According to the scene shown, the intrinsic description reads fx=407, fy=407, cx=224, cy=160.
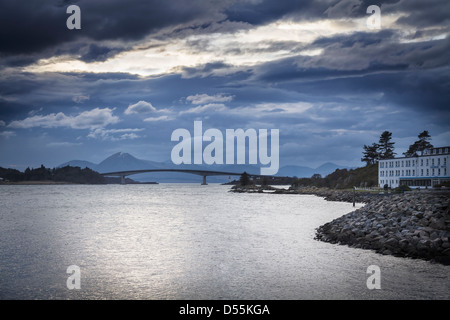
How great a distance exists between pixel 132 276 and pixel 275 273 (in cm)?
707

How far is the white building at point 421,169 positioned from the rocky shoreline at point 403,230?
221ft

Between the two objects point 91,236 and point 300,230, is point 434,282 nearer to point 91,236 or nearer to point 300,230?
point 300,230

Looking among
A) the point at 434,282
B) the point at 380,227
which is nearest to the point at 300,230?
the point at 380,227

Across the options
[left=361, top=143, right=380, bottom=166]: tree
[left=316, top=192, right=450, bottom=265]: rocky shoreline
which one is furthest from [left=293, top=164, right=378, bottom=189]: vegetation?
[left=316, top=192, right=450, bottom=265]: rocky shoreline

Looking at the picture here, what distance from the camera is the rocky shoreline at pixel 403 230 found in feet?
76.1

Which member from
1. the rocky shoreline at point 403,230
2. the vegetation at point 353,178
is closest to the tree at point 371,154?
the vegetation at point 353,178

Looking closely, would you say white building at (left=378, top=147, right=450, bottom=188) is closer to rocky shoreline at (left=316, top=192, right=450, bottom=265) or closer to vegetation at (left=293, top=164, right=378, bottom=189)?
vegetation at (left=293, top=164, right=378, bottom=189)

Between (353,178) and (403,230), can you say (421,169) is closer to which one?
(353,178)

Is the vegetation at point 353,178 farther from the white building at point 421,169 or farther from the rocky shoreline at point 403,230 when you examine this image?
the rocky shoreline at point 403,230

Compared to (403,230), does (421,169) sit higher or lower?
higher

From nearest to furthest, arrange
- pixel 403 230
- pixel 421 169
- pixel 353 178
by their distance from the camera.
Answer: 1. pixel 403 230
2. pixel 421 169
3. pixel 353 178

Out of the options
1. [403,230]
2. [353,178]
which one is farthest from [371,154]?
[403,230]

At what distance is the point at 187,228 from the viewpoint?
42750mm

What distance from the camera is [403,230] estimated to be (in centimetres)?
2650
